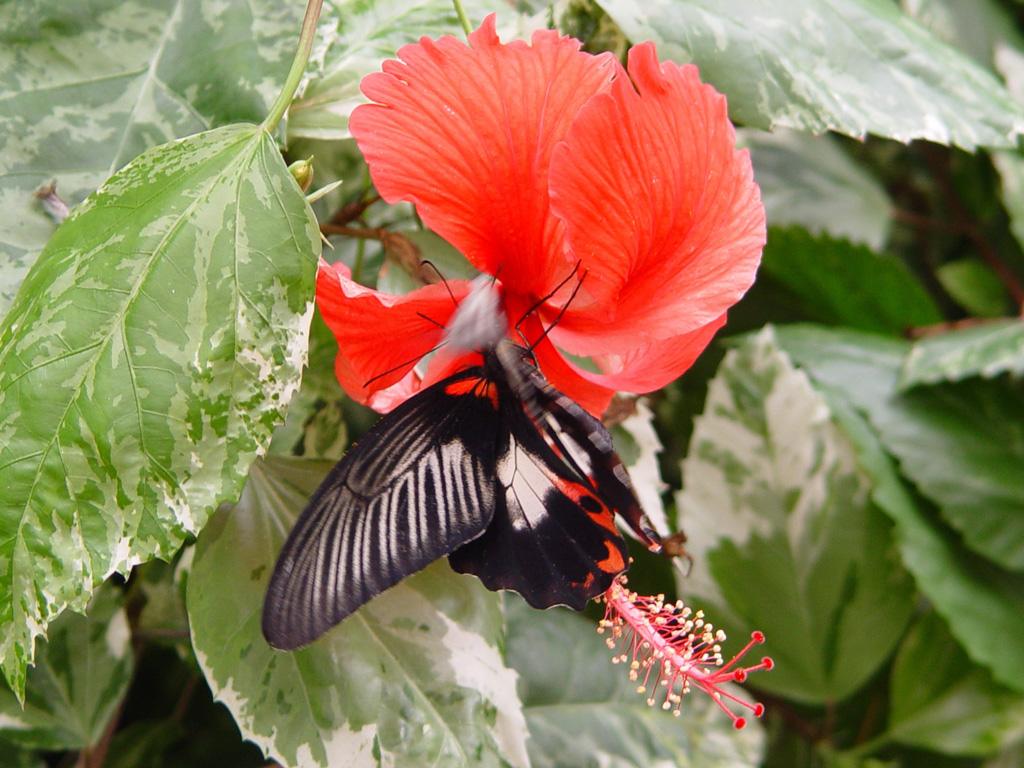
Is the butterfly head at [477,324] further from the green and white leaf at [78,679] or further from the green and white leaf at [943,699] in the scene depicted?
the green and white leaf at [943,699]

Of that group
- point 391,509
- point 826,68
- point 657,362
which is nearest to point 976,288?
point 826,68

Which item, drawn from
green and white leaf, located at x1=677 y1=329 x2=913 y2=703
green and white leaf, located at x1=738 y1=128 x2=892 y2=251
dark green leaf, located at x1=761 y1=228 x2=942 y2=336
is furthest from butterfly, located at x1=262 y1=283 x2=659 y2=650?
green and white leaf, located at x1=738 y1=128 x2=892 y2=251

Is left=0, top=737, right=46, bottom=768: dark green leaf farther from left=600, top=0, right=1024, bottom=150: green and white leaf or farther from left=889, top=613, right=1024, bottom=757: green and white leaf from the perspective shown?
left=889, top=613, right=1024, bottom=757: green and white leaf

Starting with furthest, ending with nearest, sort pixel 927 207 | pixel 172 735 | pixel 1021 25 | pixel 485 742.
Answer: pixel 927 207, pixel 1021 25, pixel 172 735, pixel 485 742

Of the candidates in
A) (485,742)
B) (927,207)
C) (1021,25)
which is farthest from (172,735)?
(1021,25)

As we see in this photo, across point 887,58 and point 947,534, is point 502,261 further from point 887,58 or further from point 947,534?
point 947,534
